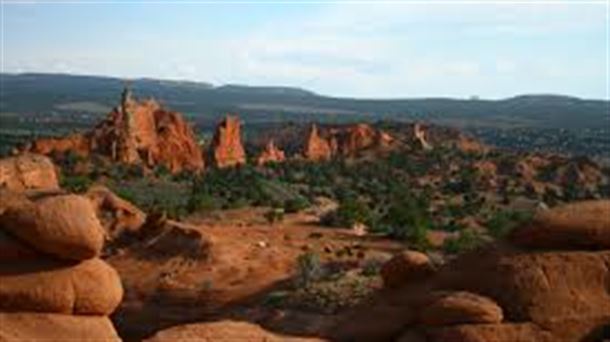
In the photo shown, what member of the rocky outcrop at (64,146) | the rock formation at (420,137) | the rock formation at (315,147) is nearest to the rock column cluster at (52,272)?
the rocky outcrop at (64,146)

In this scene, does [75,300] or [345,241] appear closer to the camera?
[75,300]

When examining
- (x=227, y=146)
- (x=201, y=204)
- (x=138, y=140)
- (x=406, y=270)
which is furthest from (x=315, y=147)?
(x=406, y=270)

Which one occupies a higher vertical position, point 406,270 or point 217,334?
point 406,270

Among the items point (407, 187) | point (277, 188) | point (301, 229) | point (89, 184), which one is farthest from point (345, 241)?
point (407, 187)

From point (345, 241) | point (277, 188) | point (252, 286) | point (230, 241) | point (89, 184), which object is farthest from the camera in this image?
point (277, 188)

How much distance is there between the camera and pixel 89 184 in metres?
71.3

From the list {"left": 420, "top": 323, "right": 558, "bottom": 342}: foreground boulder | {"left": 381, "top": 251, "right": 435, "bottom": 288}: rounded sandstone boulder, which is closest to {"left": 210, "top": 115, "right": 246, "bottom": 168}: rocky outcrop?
{"left": 381, "top": 251, "right": 435, "bottom": 288}: rounded sandstone boulder

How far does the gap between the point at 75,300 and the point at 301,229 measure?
35.6m

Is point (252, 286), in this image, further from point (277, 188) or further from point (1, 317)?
point (277, 188)

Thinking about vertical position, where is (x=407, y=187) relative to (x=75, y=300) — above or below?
below

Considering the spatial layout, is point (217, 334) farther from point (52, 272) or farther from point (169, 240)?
point (169, 240)

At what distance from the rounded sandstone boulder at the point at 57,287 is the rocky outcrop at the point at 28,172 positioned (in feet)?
99.2

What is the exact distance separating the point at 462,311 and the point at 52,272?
7.49 m

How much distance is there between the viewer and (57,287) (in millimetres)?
20031
